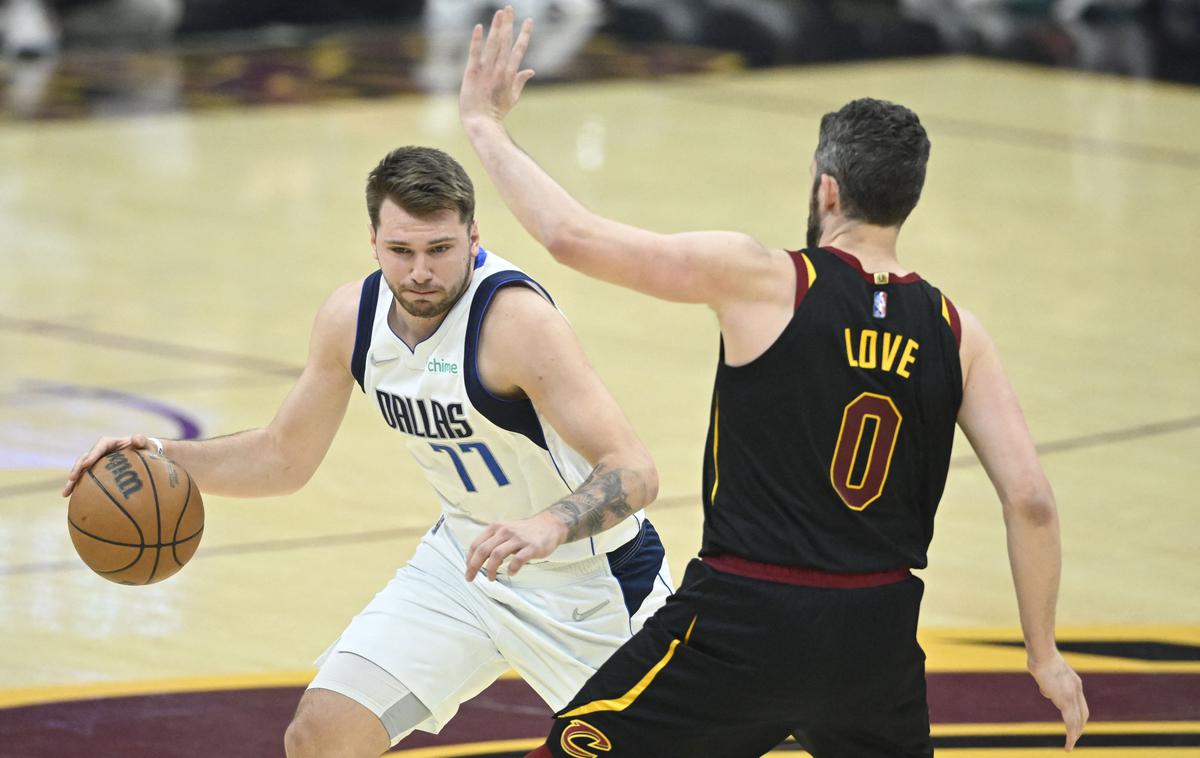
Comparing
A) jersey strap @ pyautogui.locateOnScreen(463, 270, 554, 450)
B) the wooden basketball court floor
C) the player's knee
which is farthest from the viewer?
the wooden basketball court floor

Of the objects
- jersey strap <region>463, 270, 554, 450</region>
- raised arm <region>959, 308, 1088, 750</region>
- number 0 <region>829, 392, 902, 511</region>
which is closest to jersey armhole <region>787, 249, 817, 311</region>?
number 0 <region>829, 392, 902, 511</region>

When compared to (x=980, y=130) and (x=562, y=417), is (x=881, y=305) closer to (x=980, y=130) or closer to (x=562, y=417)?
(x=562, y=417)

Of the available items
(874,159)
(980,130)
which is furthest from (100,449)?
(980,130)

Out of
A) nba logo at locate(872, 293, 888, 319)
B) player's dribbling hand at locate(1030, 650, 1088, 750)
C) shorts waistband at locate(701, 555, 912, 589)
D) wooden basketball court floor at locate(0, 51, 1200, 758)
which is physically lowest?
wooden basketball court floor at locate(0, 51, 1200, 758)

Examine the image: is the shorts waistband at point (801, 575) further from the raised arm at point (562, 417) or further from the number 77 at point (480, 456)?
the number 77 at point (480, 456)

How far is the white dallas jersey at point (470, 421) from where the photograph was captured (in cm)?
476

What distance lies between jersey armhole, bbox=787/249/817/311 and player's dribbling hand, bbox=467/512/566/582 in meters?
0.70

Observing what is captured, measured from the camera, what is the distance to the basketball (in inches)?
197

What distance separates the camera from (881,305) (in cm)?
409

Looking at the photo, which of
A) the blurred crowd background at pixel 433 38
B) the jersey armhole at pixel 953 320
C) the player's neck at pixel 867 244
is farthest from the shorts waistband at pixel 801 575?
the blurred crowd background at pixel 433 38

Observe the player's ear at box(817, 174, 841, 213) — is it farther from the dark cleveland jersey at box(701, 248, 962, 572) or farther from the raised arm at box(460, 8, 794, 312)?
the raised arm at box(460, 8, 794, 312)

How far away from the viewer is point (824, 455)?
13.4 feet

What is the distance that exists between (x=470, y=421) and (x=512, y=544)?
28.3 inches

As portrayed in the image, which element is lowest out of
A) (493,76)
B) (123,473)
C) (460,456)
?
(123,473)
